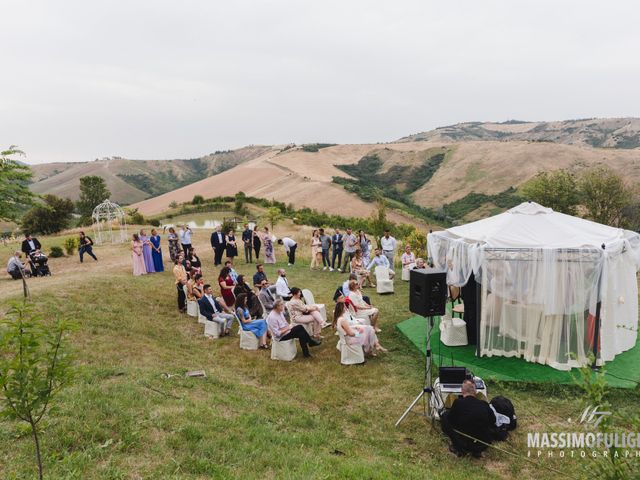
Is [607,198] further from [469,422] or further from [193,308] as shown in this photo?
[469,422]

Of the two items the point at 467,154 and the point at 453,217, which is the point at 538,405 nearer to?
the point at 453,217

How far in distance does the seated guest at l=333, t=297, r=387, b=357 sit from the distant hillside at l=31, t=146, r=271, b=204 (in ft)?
421

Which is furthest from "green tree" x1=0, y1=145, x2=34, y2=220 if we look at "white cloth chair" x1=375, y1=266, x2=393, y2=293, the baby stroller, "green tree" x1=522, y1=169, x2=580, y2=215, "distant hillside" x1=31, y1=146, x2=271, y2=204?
"distant hillside" x1=31, y1=146, x2=271, y2=204

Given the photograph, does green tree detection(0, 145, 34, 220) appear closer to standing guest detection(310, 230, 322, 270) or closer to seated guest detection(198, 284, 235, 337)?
seated guest detection(198, 284, 235, 337)

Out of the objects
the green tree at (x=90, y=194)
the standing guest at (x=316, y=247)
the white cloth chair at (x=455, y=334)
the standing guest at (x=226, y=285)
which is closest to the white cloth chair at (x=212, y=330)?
the standing guest at (x=226, y=285)

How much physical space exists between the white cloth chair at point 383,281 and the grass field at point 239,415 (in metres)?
3.39

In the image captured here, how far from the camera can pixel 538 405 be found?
6.36 metres

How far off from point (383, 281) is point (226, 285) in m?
5.10

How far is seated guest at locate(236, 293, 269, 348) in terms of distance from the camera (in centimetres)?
867

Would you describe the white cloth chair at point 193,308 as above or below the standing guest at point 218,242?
below

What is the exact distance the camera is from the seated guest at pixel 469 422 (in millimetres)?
4992

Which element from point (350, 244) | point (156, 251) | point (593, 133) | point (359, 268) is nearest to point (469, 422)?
point (359, 268)

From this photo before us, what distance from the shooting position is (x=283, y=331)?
8250 millimetres

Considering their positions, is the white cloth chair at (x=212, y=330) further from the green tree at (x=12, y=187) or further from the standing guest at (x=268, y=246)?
the standing guest at (x=268, y=246)
